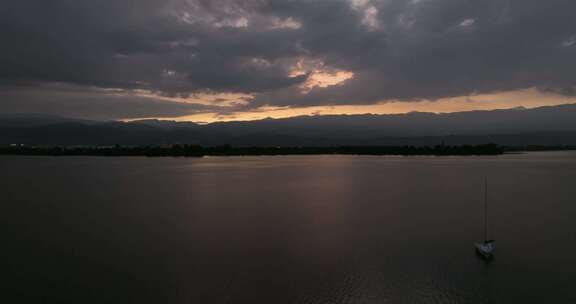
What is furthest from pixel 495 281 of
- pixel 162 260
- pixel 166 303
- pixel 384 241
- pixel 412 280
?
pixel 162 260

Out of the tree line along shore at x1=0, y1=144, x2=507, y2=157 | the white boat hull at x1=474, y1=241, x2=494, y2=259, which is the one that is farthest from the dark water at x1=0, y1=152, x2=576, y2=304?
the tree line along shore at x1=0, y1=144, x2=507, y2=157

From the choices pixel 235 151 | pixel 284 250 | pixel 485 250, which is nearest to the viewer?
pixel 485 250

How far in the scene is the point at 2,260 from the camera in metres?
10.7

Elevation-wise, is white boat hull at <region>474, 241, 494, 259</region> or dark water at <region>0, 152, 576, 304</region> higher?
white boat hull at <region>474, 241, 494, 259</region>

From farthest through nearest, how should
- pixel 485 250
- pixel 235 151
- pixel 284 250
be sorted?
pixel 235 151 < pixel 284 250 < pixel 485 250

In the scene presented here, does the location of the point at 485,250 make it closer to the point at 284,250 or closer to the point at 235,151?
the point at 284,250

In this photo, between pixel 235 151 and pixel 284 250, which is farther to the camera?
pixel 235 151

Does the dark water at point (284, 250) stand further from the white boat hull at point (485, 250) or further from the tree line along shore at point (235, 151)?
the tree line along shore at point (235, 151)

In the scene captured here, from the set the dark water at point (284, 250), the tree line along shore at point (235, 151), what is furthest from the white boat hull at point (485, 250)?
the tree line along shore at point (235, 151)

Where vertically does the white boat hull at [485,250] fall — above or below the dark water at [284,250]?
above

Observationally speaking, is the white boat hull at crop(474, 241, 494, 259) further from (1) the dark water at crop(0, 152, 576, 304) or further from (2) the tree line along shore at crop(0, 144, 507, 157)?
(2) the tree line along shore at crop(0, 144, 507, 157)

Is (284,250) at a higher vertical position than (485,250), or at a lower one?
lower

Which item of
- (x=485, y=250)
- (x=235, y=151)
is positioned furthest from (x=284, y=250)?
(x=235, y=151)

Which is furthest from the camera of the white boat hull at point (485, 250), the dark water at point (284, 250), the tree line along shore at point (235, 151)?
the tree line along shore at point (235, 151)
